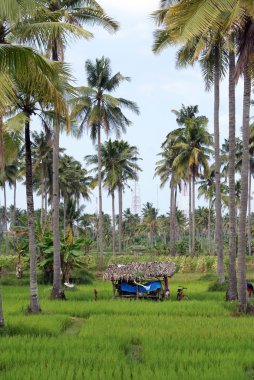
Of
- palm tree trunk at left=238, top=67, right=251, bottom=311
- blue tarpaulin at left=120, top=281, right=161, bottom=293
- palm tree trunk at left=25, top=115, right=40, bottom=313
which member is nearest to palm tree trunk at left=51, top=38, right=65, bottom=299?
blue tarpaulin at left=120, top=281, right=161, bottom=293

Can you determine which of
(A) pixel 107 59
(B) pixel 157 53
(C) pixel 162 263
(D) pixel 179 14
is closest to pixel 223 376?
(D) pixel 179 14

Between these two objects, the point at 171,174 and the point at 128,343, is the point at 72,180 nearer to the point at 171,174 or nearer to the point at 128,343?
the point at 171,174

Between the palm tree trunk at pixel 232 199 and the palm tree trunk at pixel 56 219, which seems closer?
the palm tree trunk at pixel 232 199

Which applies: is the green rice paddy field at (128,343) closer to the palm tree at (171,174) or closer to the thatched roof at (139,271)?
the thatched roof at (139,271)

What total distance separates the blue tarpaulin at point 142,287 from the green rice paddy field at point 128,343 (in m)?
3.34

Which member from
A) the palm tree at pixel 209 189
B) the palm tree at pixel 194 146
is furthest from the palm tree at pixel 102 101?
the palm tree at pixel 209 189

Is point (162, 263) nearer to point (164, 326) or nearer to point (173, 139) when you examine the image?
point (164, 326)

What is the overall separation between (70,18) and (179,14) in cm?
941

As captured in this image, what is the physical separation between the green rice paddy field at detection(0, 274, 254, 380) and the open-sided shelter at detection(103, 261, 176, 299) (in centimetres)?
284

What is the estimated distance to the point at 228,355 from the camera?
33.2 feet

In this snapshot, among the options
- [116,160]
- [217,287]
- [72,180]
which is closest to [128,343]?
[217,287]

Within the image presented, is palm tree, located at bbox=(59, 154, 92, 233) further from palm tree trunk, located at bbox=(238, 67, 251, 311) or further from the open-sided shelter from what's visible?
palm tree trunk, located at bbox=(238, 67, 251, 311)

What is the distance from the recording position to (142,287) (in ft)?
72.2

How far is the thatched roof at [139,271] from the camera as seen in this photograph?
21.4 m
